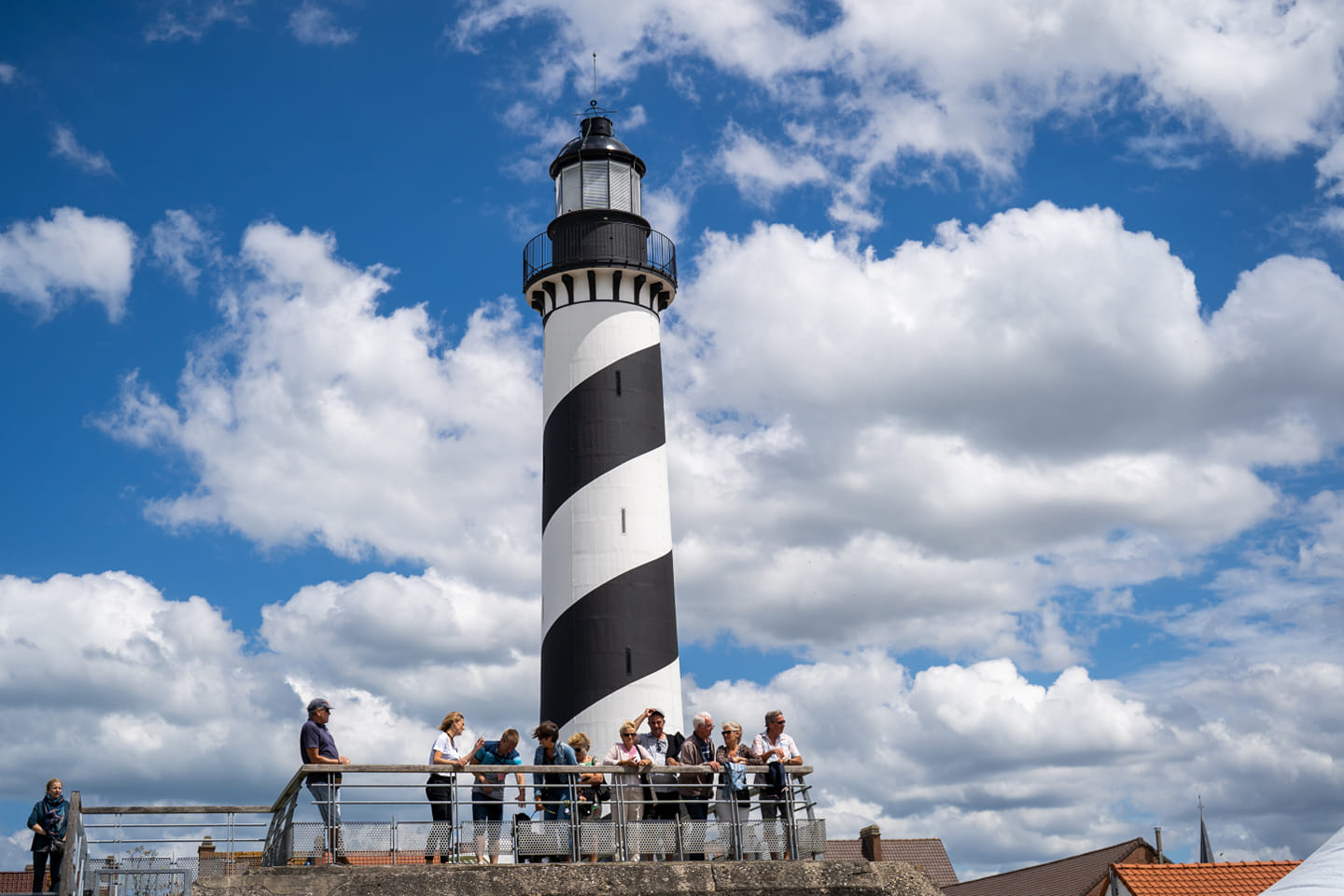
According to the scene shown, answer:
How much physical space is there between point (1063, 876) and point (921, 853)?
10547mm

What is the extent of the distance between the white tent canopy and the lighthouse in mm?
14457

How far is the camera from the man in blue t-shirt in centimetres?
1139

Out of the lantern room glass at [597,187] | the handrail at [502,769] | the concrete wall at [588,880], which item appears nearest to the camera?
the concrete wall at [588,880]

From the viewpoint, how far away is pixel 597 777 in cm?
1231

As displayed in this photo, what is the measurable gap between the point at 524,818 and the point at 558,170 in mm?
14454

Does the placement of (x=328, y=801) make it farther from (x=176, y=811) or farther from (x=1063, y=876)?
(x=1063, y=876)

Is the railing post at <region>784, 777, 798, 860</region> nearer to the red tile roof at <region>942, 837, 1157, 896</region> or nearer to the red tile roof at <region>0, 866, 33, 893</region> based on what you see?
the red tile roof at <region>942, 837, 1157, 896</region>

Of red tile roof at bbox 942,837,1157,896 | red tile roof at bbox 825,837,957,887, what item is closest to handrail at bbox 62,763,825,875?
red tile roof at bbox 942,837,1157,896

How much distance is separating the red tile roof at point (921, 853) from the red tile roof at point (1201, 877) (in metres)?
15.4

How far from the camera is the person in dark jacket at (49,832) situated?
486 inches

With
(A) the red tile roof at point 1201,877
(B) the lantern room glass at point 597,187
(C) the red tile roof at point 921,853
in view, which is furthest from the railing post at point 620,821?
(C) the red tile roof at point 921,853

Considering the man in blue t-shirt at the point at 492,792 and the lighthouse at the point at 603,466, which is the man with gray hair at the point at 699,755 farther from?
the lighthouse at the point at 603,466

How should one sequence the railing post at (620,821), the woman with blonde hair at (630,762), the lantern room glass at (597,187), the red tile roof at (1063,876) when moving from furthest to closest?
the red tile roof at (1063,876)
the lantern room glass at (597,187)
the woman with blonde hair at (630,762)
the railing post at (620,821)

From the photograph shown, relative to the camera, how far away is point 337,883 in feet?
34.5
